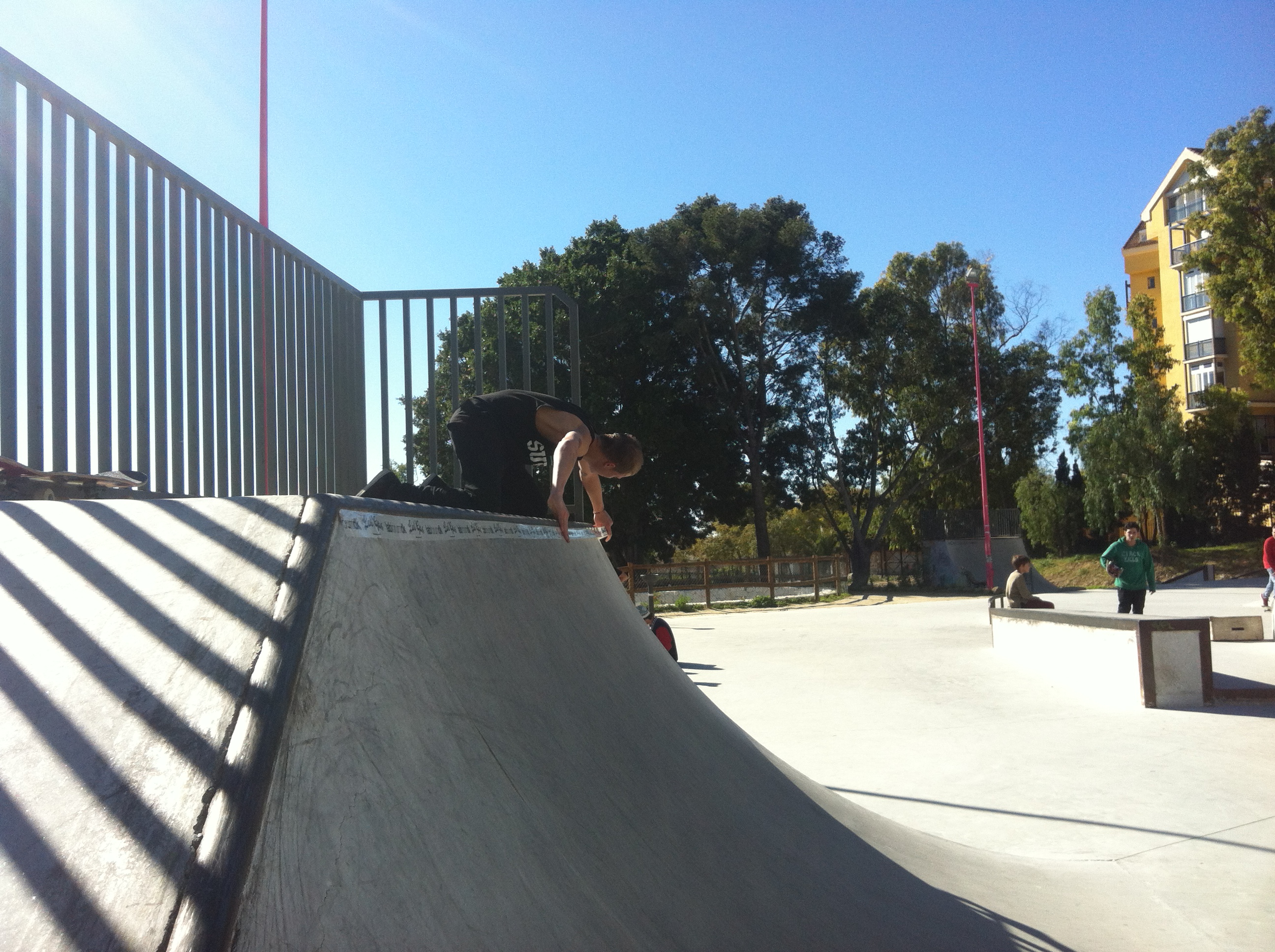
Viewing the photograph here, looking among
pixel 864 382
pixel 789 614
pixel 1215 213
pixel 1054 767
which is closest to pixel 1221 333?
pixel 1215 213

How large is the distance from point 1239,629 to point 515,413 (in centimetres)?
1122

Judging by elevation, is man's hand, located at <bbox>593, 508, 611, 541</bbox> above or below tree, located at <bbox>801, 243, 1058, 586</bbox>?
below

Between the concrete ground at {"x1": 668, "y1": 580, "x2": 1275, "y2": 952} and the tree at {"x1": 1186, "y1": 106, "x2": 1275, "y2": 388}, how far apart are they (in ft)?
66.8

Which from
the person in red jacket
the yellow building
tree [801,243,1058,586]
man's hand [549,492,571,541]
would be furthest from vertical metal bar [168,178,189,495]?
the yellow building

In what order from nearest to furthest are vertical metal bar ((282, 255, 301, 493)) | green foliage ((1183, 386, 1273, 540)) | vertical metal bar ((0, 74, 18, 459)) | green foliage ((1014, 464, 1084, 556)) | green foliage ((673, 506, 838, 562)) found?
1. vertical metal bar ((0, 74, 18, 459))
2. vertical metal bar ((282, 255, 301, 493))
3. green foliage ((1183, 386, 1273, 540))
4. green foliage ((1014, 464, 1084, 556))
5. green foliage ((673, 506, 838, 562))

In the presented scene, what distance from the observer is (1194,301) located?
45.1 metres

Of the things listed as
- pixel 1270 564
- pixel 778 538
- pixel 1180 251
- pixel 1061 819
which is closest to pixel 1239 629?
pixel 1270 564

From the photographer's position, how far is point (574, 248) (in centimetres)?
3269

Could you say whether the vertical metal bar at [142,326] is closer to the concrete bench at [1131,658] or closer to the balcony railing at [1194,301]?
the concrete bench at [1131,658]

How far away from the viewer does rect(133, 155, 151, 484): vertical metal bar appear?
3615mm

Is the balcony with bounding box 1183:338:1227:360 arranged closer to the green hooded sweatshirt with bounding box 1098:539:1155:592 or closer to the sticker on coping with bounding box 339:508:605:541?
the green hooded sweatshirt with bounding box 1098:539:1155:592

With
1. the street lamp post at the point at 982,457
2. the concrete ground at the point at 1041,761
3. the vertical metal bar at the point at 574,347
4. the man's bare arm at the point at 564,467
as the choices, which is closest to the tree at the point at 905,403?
the street lamp post at the point at 982,457

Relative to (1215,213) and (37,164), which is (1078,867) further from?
(1215,213)

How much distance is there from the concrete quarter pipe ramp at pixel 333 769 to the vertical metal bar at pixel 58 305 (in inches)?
58.8
